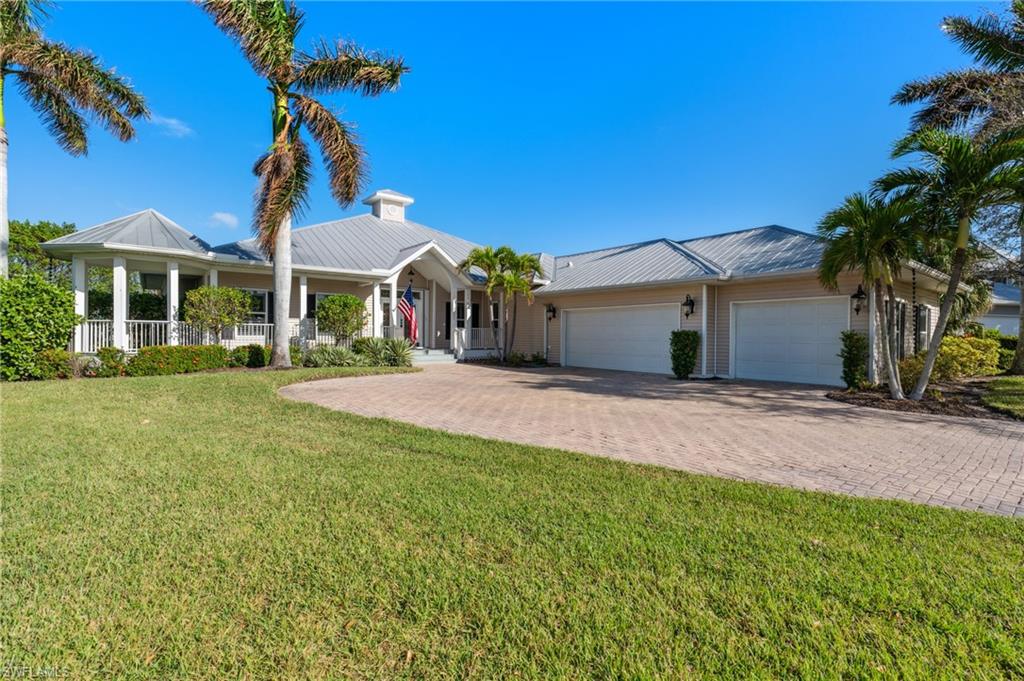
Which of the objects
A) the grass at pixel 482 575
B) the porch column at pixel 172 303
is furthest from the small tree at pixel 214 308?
the grass at pixel 482 575

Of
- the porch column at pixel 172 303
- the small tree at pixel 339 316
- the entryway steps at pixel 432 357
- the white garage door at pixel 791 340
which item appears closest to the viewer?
the white garage door at pixel 791 340

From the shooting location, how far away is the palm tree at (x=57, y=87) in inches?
503

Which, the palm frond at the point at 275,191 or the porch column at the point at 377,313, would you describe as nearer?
the palm frond at the point at 275,191

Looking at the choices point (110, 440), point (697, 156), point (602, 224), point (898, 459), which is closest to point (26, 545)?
point (110, 440)

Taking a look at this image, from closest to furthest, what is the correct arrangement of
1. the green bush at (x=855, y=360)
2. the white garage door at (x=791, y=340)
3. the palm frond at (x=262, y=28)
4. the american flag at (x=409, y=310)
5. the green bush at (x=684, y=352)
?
1. the green bush at (x=855, y=360)
2. the palm frond at (x=262, y=28)
3. the white garage door at (x=791, y=340)
4. the green bush at (x=684, y=352)
5. the american flag at (x=409, y=310)

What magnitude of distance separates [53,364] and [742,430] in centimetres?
1476

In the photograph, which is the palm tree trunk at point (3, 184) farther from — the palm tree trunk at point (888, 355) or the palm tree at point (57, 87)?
the palm tree trunk at point (888, 355)

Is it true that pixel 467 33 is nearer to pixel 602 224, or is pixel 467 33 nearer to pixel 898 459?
pixel 602 224

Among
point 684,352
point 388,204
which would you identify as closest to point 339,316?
point 388,204

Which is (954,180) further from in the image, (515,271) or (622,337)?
(515,271)

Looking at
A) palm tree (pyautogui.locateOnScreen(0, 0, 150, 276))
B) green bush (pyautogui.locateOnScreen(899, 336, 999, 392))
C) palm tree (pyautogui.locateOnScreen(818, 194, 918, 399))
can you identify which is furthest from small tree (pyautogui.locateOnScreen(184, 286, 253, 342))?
green bush (pyautogui.locateOnScreen(899, 336, 999, 392))

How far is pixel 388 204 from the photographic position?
24094 mm

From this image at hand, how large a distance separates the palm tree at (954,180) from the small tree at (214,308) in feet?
54.2

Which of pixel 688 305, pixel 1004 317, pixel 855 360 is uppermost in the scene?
pixel 1004 317
